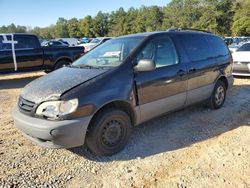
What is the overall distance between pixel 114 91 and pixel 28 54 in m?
7.89

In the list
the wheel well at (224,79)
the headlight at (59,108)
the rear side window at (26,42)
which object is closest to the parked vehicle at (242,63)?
the wheel well at (224,79)

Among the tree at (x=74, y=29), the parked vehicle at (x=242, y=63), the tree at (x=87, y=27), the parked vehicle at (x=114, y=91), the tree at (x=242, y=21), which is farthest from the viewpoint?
the tree at (x=74, y=29)

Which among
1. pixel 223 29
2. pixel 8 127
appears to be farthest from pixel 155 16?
pixel 8 127

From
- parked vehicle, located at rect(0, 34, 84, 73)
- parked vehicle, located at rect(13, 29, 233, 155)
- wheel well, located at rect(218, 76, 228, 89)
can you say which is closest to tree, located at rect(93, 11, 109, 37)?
parked vehicle, located at rect(0, 34, 84, 73)

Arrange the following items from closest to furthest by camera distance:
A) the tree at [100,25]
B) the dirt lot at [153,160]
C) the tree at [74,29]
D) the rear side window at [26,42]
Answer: the dirt lot at [153,160]
the rear side window at [26,42]
the tree at [100,25]
the tree at [74,29]

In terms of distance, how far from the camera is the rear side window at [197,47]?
5.29 meters

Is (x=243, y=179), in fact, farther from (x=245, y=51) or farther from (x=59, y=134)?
(x=245, y=51)

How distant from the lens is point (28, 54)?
1082 centimetres

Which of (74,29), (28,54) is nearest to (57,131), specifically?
(28,54)

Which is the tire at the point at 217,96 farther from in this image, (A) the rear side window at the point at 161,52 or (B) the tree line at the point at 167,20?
(B) the tree line at the point at 167,20

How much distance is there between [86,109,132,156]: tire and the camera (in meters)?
3.84

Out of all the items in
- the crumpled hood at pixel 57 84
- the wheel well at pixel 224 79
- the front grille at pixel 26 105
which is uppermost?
the crumpled hood at pixel 57 84

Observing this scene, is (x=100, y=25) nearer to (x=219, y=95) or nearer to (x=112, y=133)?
(x=219, y=95)

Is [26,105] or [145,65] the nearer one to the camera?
[26,105]
